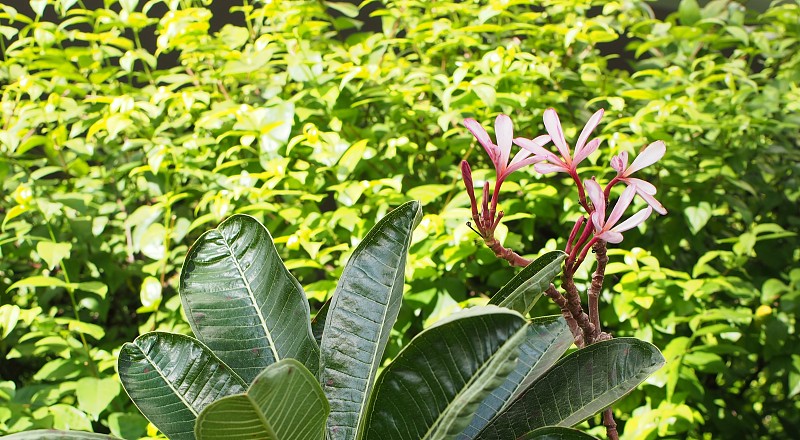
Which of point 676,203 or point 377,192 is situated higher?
point 377,192

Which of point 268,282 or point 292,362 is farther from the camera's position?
point 268,282

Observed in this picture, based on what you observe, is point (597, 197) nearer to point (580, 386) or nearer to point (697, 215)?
point (580, 386)

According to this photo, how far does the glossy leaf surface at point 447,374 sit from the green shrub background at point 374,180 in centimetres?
114

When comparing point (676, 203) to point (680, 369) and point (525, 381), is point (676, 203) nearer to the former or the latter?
point (680, 369)

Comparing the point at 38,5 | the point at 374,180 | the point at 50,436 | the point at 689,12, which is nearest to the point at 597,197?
the point at 50,436

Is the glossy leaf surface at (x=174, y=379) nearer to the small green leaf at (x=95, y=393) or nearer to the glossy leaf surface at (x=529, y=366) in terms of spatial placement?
the glossy leaf surface at (x=529, y=366)

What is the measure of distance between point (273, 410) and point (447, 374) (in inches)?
4.8

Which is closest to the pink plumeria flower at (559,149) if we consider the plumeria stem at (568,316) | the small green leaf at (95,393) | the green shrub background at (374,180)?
the plumeria stem at (568,316)

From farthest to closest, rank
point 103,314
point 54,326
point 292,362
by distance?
point 103,314
point 54,326
point 292,362

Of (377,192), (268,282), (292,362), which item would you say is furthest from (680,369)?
(292,362)

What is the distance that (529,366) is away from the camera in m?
0.68

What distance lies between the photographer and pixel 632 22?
8.37ft

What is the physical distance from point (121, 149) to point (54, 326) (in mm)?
554

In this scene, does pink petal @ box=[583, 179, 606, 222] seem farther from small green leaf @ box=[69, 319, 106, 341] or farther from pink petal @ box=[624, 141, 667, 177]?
small green leaf @ box=[69, 319, 106, 341]
